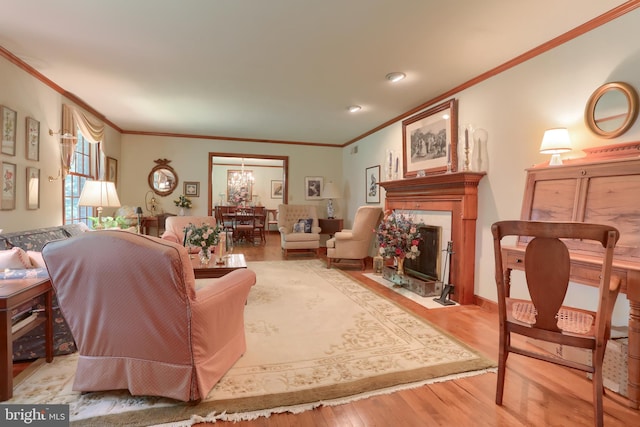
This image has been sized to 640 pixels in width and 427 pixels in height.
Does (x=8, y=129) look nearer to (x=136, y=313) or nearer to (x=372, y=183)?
(x=136, y=313)

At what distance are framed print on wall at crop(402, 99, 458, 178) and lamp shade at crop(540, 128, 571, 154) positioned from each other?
127 cm

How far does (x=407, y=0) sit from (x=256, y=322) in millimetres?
2751

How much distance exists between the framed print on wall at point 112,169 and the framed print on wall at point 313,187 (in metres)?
3.78

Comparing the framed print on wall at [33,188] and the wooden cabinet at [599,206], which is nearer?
the wooden cabinet at [599,206]

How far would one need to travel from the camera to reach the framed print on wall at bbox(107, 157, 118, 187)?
5656mm

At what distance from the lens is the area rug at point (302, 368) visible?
5.32ft

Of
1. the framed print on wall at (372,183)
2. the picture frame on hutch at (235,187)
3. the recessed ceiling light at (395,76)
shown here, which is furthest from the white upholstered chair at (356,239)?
the picture frame on hutch at (235,187)

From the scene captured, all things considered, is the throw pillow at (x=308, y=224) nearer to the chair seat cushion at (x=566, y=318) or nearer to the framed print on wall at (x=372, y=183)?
the framed print on wall at (x=372, y=183)

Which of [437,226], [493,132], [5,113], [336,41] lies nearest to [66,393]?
[5,113]

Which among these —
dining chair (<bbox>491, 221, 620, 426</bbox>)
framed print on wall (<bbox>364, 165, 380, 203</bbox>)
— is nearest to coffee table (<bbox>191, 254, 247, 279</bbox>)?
dining chair (<bbox>491, 221, 620, 426</bbox>)

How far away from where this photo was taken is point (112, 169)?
19.2 feet

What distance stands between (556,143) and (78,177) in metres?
5.88

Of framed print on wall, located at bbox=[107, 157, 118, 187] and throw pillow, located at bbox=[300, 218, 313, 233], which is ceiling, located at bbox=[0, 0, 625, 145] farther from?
throw pillow, located at bbox=[300, 218, 313, 233]

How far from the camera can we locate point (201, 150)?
22.1 ft
